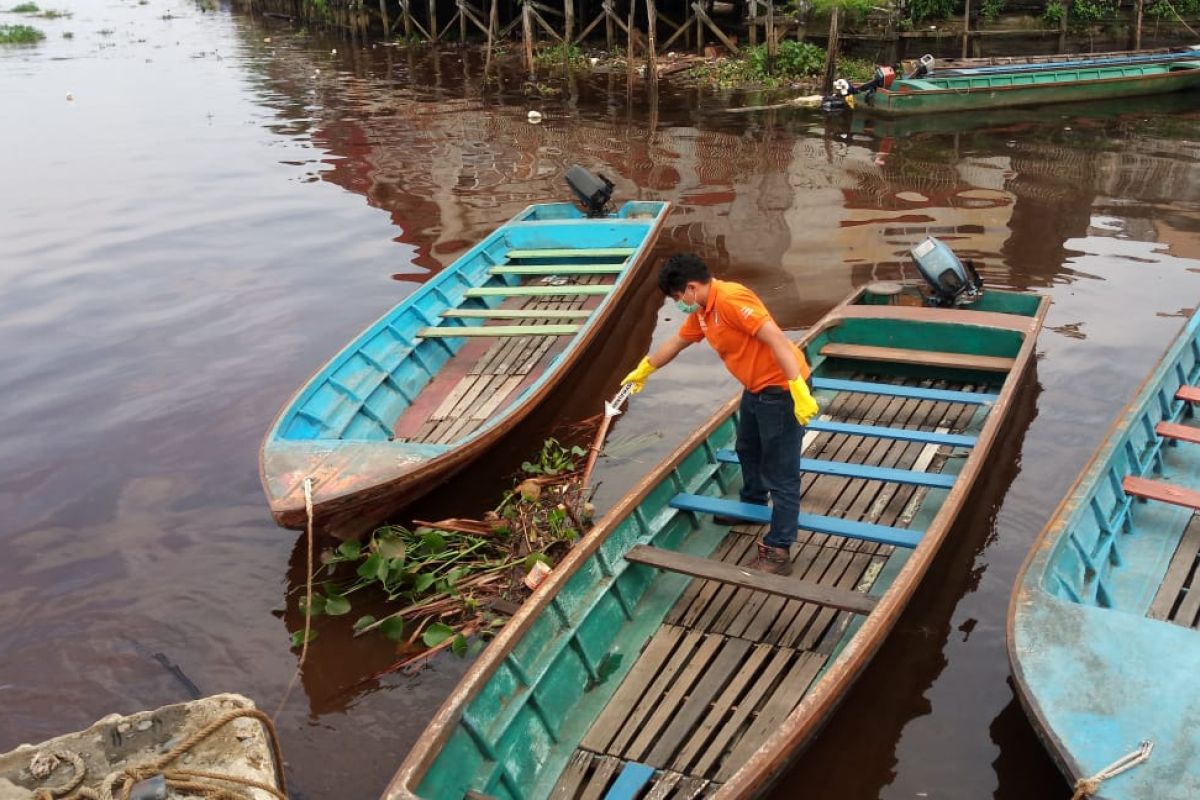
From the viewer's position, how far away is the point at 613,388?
7984 mm

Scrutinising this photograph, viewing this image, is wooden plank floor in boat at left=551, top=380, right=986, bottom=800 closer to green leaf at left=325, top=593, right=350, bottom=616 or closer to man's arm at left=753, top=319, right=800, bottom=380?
man's arm at left=753, top=319, right=800, bottom=380

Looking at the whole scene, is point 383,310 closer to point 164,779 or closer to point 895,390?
point 895,390

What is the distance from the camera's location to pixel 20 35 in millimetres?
33406

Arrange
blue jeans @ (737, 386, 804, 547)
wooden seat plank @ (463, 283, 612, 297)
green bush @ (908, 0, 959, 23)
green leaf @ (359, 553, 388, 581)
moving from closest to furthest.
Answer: blue jeans @ (737, 386, 804, 547) < green leaf @ (359, 553, 388, 581) < wooden seat plank @ (463, 283, 612, 297) < green bush @ (908, 0, 959, 23)

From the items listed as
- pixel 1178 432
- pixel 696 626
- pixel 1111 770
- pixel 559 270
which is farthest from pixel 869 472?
pixel 559 270

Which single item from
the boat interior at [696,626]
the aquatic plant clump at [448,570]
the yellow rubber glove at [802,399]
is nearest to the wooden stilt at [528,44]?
the boat interior at [696,626]

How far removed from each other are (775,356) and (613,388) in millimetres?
3625

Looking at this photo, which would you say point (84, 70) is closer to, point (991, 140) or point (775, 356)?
point (991, 140)

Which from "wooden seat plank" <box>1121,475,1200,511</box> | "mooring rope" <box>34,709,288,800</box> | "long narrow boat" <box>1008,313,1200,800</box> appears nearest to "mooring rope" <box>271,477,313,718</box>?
"mooring rope" <box>34,709,288,800</box>

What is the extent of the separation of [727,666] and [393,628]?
1838 millimetres

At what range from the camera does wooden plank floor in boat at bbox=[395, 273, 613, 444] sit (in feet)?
21.8

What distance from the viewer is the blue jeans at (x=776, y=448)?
15.2 feet

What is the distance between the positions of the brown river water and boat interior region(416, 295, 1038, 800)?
47 centimetres

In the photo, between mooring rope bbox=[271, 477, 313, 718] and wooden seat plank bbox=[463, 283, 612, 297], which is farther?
wooden seat plank bbox=[463, 283, 612, 297]
